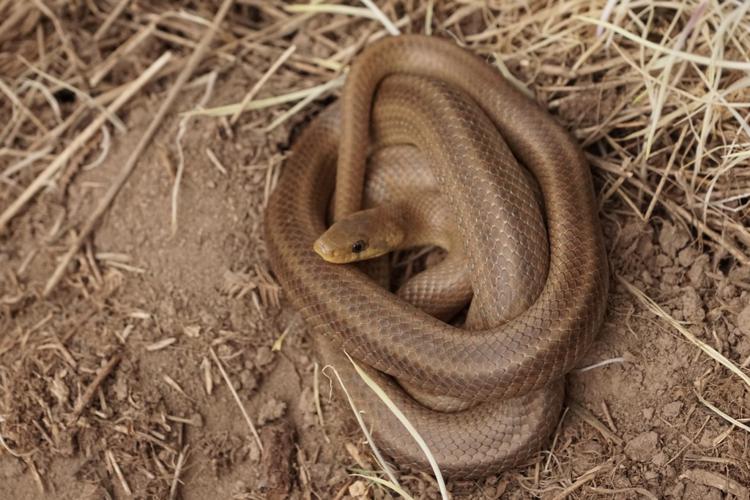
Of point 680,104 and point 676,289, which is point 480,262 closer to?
point 676,289

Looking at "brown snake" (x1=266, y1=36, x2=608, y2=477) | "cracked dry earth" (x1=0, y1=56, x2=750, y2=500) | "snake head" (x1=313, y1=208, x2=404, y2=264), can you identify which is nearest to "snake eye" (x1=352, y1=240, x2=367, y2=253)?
"snake head" (x1=313, y1=208, x2=404, y2=264)

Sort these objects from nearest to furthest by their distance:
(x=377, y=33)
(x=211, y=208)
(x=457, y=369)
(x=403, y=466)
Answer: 1. (x=457, y=369)
2. (x=403, y=466)
3. (x=211, y=208)
4. (x=377, y=33)

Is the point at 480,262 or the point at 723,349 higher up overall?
the point at 480,262

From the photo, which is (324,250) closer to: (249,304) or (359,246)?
(359,246)

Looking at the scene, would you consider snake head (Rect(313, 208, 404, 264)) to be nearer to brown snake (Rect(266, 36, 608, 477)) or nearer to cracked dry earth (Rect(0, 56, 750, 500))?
brown snake (Rect(266, 36, 608, 477))

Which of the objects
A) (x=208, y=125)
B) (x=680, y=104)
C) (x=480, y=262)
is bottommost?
(x=480, y=262)

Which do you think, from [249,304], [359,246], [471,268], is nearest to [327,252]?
[359,246]

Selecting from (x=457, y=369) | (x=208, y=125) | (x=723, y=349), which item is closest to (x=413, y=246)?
(x=457, y=369)

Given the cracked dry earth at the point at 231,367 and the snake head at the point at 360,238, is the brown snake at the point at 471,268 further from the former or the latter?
the cracked dry earth at the point at 231,367
